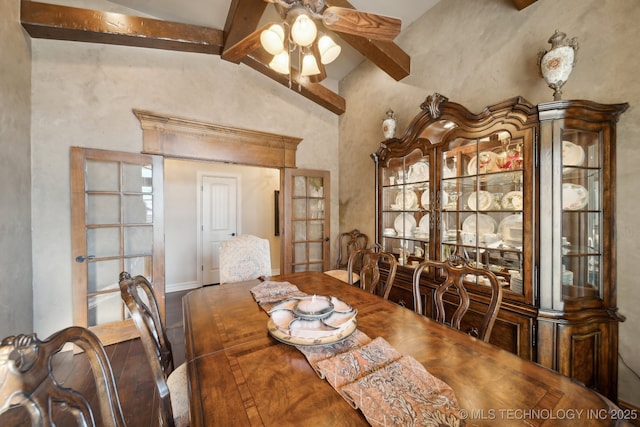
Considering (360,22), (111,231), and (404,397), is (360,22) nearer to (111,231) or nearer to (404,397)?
(404,397)

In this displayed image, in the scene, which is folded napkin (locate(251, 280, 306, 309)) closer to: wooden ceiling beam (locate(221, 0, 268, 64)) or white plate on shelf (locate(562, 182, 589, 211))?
white plate on shelf (locate(562, 182, 589, 211))

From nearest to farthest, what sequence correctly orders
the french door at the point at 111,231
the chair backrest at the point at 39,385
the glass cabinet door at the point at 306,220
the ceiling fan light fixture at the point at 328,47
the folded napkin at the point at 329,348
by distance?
the chair backrest at the point at 39,385, the folded napkin at the point at 329,348, the ceiling fan light fixture at the point at 328,47, the french door at the point at 111,231, the glass cabinet door at the point at 306,220

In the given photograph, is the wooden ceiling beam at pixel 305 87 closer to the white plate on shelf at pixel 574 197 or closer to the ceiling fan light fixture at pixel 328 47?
the ceiling fan light fixture at pixel 328 47

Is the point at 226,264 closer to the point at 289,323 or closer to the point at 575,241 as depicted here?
the point at 289,323

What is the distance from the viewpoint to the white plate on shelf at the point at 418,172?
236 cm

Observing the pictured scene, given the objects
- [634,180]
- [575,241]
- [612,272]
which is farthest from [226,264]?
[634,180]

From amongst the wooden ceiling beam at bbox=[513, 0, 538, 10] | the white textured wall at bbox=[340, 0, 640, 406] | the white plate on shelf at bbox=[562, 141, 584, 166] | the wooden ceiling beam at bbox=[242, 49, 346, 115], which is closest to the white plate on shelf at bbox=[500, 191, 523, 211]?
the white plate on shelf at bbox=[562, 141, 584, 166]

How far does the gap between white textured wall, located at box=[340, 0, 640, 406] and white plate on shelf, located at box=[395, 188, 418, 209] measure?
728mm

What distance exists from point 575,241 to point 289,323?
186 cm

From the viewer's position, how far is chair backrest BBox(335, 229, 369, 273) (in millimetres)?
3484


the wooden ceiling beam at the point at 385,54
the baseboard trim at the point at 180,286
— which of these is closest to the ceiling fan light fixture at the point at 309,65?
the wooden ceiling beam at the point at 385,54

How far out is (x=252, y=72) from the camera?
3.38 metres

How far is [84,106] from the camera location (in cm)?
250

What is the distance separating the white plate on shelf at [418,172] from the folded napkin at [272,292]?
156 centimetres
